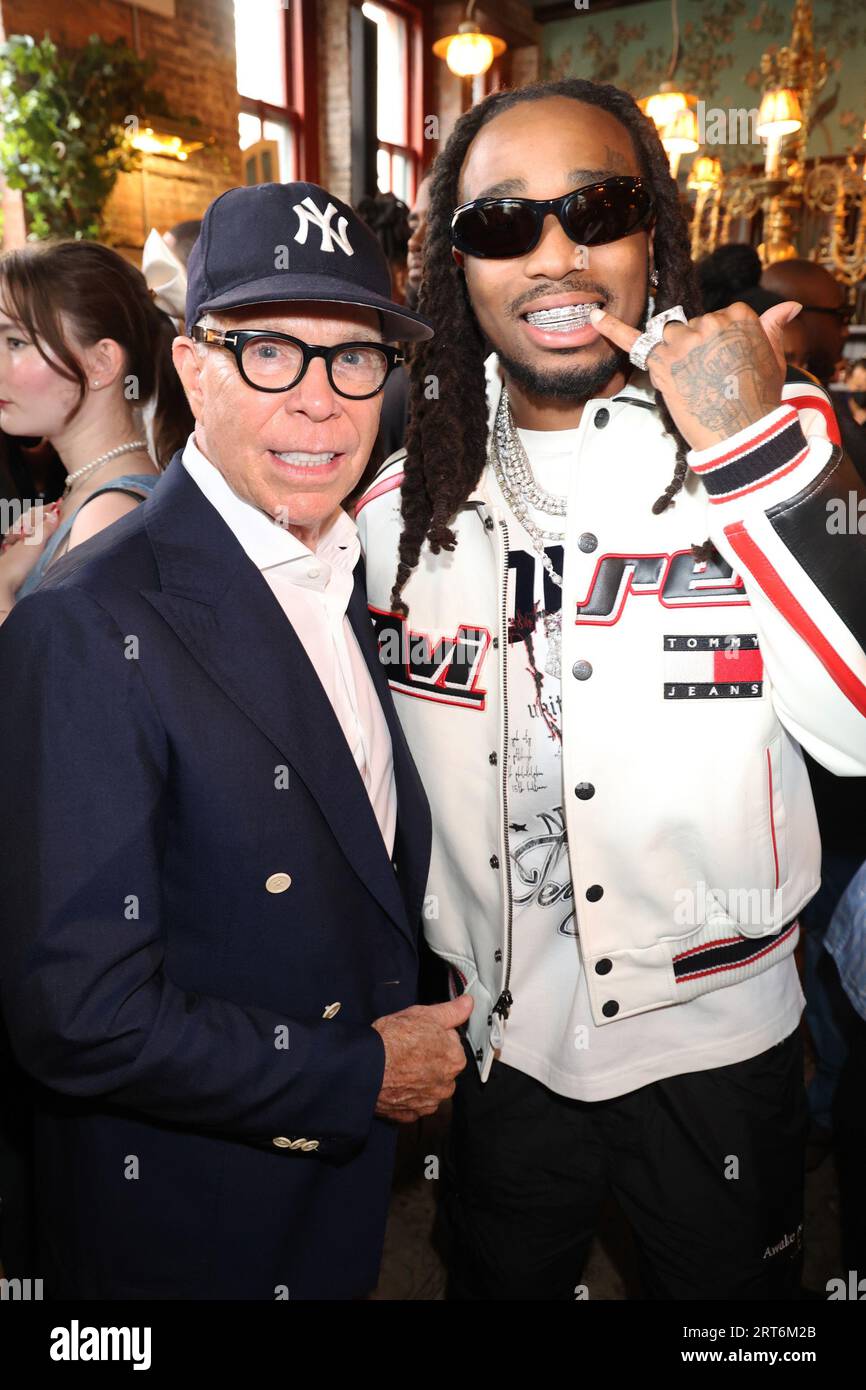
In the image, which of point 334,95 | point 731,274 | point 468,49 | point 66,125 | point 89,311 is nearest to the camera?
point 89,311

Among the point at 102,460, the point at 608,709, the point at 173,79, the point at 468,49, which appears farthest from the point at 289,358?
the point at 468,49

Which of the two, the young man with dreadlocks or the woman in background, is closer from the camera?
the young man with dreadlocks

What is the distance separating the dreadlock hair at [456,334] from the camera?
1.72 m

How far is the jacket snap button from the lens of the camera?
4.32 feet

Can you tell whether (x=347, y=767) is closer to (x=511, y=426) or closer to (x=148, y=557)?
(x=148, y=557)

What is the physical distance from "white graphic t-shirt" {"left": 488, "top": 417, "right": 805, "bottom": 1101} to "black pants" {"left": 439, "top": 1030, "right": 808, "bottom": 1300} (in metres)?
0.06

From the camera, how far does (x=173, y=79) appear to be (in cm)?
750

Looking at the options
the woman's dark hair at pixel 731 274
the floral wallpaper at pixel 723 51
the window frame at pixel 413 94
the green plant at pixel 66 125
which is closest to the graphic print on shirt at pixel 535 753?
the woman's dark hair at pixel 731 274

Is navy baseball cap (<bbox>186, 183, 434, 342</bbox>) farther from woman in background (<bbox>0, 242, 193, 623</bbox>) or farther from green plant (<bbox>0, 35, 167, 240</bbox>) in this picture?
green plant (<bbox>0, 35, 167, 240</bbox>)

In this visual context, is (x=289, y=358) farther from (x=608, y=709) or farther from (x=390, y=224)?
(x=390, y=224)

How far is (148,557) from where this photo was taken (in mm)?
1321

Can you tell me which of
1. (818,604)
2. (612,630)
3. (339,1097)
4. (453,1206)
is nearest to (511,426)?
(612,630)

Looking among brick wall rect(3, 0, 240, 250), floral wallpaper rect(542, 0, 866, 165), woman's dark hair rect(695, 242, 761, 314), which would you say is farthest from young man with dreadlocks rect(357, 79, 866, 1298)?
floral wallpaper rect(542, 0, 866, 165)

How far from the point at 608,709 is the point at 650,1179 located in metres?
0.84
